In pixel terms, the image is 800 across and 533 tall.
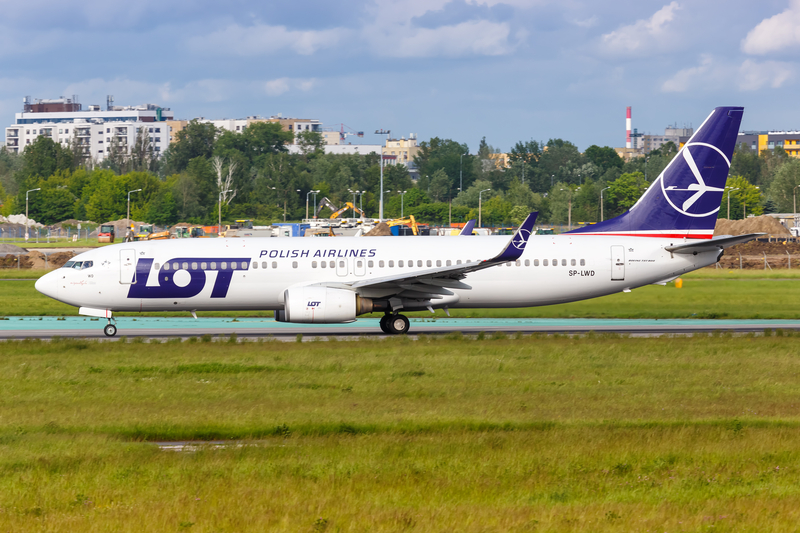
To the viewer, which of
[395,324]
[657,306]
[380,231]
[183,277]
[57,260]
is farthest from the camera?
[380,231]

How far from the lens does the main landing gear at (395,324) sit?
33.1m

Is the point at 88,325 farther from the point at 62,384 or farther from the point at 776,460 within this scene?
the point at 776,460

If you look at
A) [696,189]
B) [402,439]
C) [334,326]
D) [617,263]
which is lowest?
[402,439]

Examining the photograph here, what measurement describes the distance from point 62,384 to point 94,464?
27.6 feet

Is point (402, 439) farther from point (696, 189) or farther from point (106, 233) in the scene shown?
point (106, 233)

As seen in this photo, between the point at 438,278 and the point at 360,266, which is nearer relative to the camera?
the point at 438,278

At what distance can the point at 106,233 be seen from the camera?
126875 millimetres

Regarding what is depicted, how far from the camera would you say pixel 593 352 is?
26.9m

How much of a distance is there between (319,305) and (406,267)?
163 inches

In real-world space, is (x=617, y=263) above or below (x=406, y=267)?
above

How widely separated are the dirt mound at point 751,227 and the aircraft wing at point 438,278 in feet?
263

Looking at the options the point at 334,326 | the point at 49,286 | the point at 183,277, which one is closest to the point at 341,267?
the point at 334,326

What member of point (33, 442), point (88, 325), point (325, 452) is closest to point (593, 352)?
point (325, 452)

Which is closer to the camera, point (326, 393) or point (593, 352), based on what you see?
point (326, 393)
